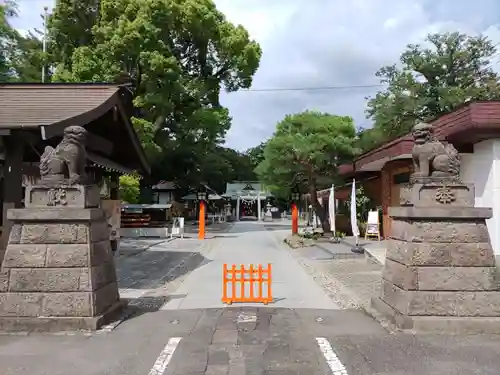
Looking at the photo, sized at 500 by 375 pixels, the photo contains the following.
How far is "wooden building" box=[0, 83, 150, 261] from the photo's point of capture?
934cm

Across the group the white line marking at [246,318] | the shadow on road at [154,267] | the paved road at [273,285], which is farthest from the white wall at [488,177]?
the shadow on road at [154,267]

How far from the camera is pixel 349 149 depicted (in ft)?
78.6

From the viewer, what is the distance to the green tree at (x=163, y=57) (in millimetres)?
27359

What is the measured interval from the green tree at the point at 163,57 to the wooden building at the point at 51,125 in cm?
1287

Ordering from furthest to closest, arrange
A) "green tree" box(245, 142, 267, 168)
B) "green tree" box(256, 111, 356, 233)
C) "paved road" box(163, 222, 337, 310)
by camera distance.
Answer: "green tree" box(245, 142, 267, 168)
"green tree" box(256, 111, 356, 233)
"paved road" box(163, 222, 337, 310)

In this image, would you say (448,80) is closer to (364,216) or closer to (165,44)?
(364,216)

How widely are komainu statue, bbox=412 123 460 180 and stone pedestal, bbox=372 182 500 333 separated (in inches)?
8.0

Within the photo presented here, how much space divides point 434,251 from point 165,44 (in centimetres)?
2639

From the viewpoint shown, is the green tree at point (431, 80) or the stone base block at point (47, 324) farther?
the green tree at point (431, 80)

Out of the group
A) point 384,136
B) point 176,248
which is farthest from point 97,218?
point 384,136

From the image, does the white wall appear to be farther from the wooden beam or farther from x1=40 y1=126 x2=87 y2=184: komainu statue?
x1=40 y1=126 x2=87 y2=184: komainu statue

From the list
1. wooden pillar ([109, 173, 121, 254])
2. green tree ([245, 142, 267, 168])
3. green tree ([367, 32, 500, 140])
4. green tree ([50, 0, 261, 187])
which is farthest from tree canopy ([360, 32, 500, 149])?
green tree ([245, 142, 267, 168])

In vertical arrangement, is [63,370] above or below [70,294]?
below

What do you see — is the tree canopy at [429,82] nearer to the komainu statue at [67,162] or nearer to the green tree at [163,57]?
the green tree at [163,57]
